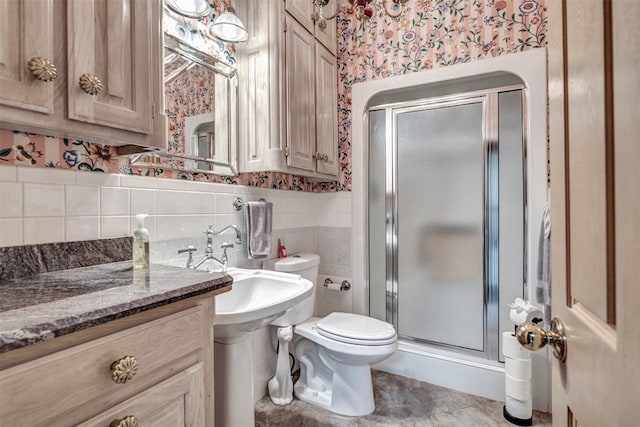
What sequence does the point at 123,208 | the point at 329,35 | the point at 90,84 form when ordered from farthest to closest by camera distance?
1. the point at 329,35
2. the point at 123,208
3. the point at 90,84

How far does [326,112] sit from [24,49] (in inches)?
66.7

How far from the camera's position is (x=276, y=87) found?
1.72m

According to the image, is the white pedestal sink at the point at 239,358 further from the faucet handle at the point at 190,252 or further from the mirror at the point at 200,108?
the mirror at the point at 200,108

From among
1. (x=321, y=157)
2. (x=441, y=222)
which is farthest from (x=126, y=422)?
(x=441, y=222)

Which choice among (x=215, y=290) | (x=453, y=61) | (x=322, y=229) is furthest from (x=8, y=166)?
(x=453, y=61)

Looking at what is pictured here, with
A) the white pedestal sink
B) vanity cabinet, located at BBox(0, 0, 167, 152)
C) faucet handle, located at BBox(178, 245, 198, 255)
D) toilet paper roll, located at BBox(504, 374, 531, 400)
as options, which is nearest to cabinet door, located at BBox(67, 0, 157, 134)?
vanity cabinet, located at BBox(0, 0, 167, 152)

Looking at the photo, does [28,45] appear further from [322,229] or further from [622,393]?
[322,229]

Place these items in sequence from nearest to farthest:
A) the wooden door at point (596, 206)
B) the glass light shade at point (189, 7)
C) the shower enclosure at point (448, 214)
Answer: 1. the wooden door at point (596, 206)
2. the glass light shade at point (189, 7)
3. the shower enclosure at point (448, 214)

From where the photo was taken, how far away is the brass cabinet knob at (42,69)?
73 cm

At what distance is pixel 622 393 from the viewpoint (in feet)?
1.24

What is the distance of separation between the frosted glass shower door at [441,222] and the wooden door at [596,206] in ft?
5.10

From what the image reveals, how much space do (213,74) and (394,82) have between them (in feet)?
3.95

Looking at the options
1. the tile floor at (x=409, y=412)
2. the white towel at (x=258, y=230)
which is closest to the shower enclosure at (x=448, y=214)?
the tile floor at (x=409, y=412)

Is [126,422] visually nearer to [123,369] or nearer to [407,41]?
[123,369]
